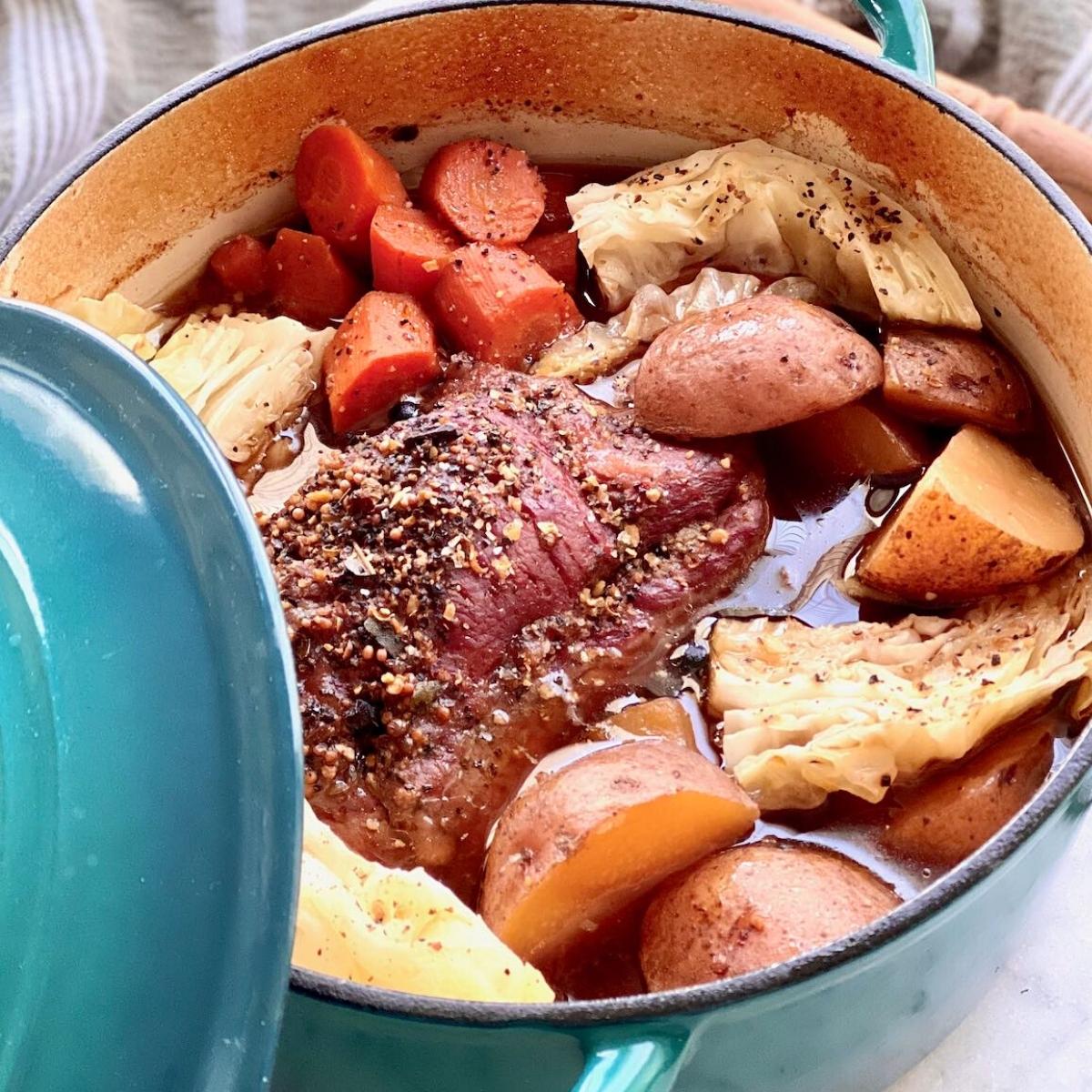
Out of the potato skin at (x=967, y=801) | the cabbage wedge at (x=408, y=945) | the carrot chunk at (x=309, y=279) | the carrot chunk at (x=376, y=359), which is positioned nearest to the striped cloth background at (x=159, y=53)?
the carrot chunk at (x=309, y=279)

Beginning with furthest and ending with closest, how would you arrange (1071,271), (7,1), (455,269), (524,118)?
(7,1) < (524,118) < (455,269) < (1071,271)

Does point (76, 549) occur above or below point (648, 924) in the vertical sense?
above

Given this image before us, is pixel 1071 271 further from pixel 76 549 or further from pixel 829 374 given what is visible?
pixel 76 549

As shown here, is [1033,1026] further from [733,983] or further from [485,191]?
[485,191]

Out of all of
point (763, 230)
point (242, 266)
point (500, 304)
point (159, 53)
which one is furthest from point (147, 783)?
point (159, 53)

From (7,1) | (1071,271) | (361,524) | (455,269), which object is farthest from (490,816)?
(7,1)

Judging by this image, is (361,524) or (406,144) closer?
(361,524)

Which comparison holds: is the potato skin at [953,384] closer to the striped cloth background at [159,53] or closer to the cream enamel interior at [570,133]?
the cream enamel interior at [570,133]

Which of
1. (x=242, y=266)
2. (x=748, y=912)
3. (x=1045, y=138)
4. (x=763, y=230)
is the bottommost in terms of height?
(x=242, y=266)
